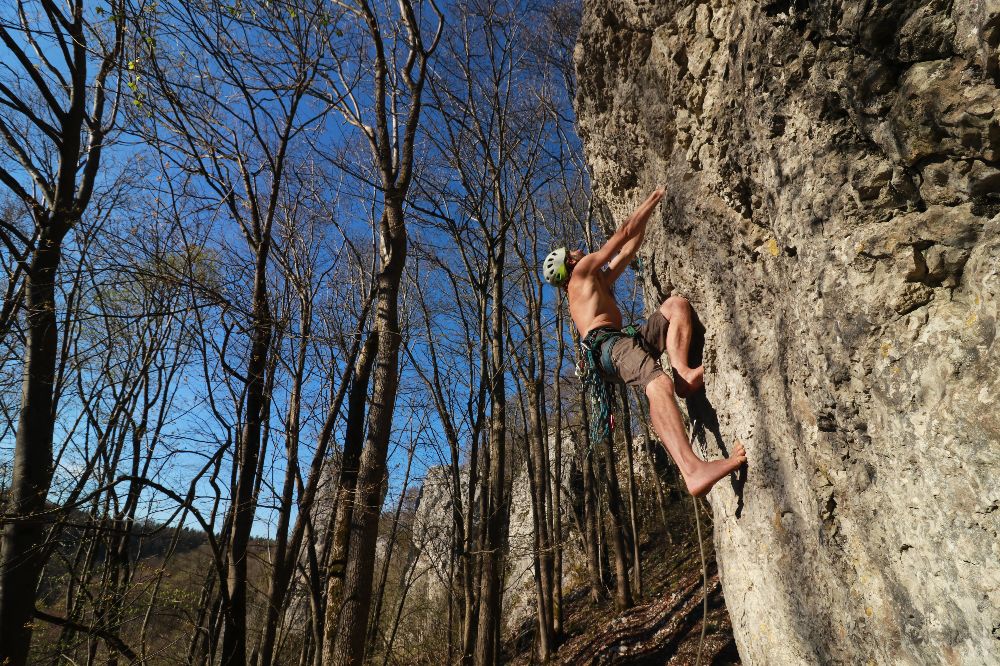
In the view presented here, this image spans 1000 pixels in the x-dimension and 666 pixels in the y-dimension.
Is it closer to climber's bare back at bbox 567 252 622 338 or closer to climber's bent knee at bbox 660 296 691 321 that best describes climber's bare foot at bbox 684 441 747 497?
climber's bent knee at bbox 660 296 691 321

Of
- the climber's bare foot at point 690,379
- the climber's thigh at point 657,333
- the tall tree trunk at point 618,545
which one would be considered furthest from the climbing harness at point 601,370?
the tall tree trunk at point 618,545

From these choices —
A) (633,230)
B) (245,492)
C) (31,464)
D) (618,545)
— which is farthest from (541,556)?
(633,230)

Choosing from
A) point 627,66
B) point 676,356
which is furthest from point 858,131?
point 627,66

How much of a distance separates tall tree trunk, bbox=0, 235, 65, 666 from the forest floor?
6515mm

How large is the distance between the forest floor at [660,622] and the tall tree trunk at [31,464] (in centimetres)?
652

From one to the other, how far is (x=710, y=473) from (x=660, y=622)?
7.00 metres

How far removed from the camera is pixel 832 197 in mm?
2178

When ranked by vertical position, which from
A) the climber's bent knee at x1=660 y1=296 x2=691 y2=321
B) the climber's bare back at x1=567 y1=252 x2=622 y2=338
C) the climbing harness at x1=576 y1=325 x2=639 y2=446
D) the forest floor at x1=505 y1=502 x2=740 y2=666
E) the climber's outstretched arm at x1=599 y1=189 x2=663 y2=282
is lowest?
the forest floor at x1=505 y1=502 x2=740 y2=666

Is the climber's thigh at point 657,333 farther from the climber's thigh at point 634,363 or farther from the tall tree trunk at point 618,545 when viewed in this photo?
the tall tree trunk at point 618,545

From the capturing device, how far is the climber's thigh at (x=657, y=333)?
3.51m

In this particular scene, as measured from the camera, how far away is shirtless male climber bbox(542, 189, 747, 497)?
2.81 meters

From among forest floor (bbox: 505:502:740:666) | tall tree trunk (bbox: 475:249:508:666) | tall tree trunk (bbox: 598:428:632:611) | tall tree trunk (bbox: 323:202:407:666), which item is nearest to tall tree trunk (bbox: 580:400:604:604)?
forest floor (bbox: 505:502:740:666)

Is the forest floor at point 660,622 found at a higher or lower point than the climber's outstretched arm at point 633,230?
lower

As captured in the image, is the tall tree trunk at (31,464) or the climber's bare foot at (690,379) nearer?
the climber's bare foot at (690,379)
